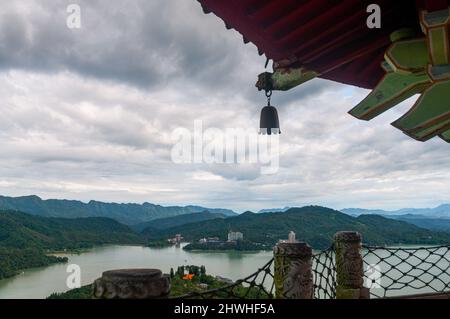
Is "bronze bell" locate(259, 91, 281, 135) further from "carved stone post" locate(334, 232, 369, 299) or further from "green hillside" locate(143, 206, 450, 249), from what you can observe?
"green hillside" locate(143, 206, 450, 249)

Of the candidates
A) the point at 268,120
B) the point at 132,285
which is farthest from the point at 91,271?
the point at 132,285

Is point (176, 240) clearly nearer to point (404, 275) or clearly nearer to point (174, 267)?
point (174, 267)

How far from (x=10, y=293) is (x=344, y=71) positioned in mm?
84821

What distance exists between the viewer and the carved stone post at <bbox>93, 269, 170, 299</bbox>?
6.08 feet

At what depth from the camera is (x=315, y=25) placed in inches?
140

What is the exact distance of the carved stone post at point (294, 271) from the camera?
276 cm

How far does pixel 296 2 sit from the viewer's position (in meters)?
3.31

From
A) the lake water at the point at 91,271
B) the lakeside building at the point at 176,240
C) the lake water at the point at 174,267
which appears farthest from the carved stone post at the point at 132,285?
the lakeside building at the point at 176,240

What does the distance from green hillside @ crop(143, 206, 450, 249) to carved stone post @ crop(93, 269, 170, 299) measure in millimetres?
111471

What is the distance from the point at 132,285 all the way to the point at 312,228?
526 feet
